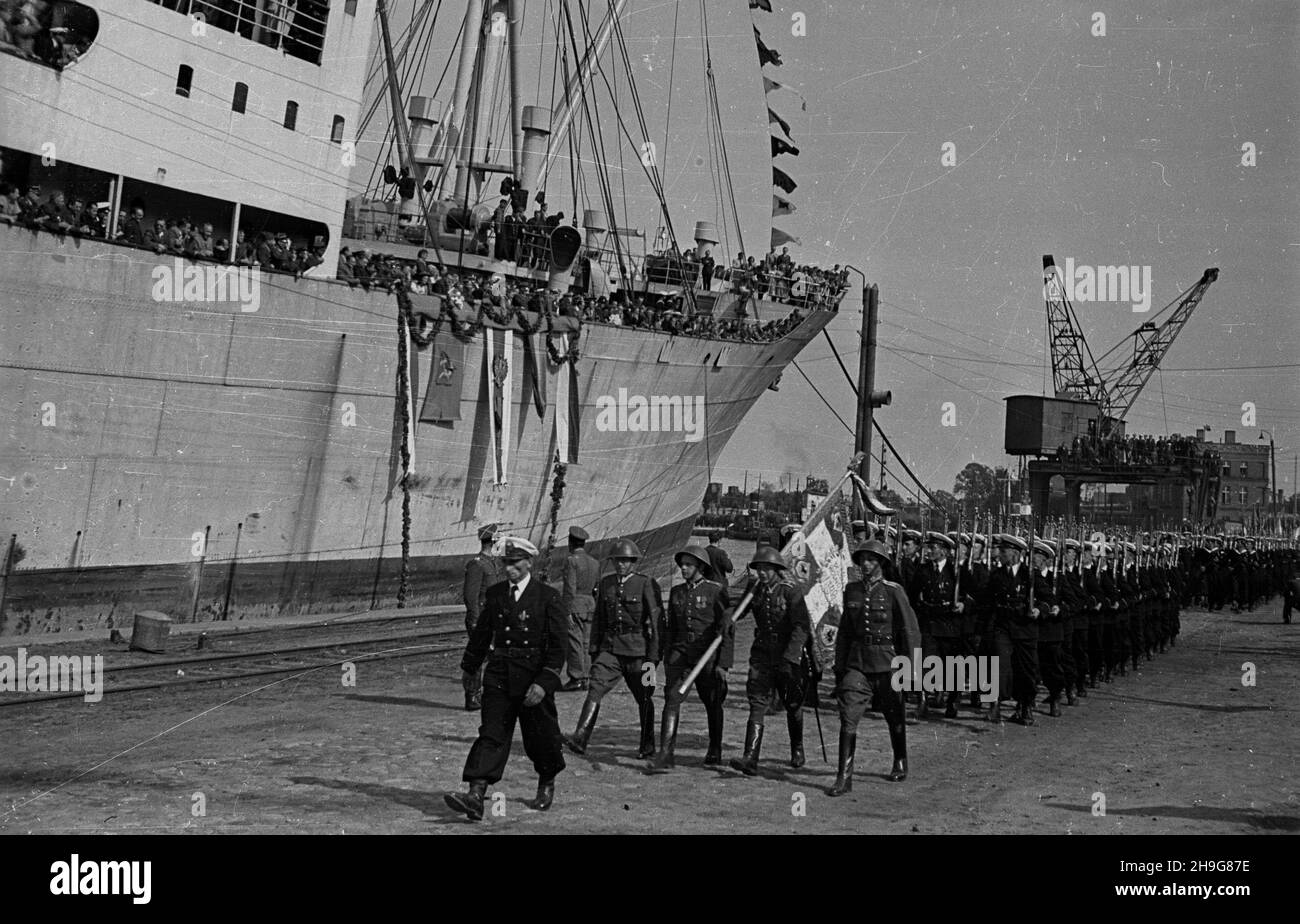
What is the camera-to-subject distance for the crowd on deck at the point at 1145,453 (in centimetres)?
6016

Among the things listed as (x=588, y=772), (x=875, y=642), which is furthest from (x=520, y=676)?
(x=875, y=642)

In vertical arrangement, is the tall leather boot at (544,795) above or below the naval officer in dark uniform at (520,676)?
below

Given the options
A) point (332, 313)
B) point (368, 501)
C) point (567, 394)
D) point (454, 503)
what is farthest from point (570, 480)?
point (332, 313)

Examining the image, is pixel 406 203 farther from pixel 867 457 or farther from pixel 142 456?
pixel 867 457

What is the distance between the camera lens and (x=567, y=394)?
27.2 metres

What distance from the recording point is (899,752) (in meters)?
9.79

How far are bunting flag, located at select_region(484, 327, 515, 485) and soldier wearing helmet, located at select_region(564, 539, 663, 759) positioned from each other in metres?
13.9

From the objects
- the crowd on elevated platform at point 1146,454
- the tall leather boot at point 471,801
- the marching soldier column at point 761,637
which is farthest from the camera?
the crowd on elevated platform at point 1146,454

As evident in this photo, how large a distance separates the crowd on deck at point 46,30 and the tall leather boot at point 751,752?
14.4 meters

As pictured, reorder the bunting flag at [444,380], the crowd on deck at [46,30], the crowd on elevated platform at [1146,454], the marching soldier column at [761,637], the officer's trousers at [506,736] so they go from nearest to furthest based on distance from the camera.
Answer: the officer's trousers at [506,736], the marching soldier column at [761,637], the crowd on deck at [46,30], the bunting flag at [444,380], the crowd on elevated platform at [1146,454]

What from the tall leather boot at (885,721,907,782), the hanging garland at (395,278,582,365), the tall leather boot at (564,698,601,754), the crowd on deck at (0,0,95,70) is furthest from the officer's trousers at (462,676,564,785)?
the hanging garland at (395,278,582,365)

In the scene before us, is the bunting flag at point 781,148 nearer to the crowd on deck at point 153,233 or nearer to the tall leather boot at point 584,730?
the crowd on deck at point 153,233

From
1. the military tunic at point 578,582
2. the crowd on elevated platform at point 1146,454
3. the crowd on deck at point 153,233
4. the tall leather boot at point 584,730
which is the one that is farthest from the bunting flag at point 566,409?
the crowd on elevated platform at point 1146,454
